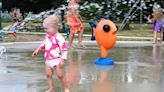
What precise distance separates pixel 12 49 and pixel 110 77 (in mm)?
5182

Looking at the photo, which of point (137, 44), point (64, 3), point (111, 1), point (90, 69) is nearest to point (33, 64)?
point (90, 69)

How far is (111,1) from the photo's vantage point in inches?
927

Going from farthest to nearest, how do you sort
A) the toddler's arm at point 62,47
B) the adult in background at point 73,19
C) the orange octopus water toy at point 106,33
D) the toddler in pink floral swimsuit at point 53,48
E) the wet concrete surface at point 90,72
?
the adult in background at point 73,19
the orange octopus water toy at point 106,33
the wet concrete surface at point 90,72
the toddler in pink floral swimsuit at point 53,48
the toddler's arm at point 62,47

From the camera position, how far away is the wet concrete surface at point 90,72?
283 inches

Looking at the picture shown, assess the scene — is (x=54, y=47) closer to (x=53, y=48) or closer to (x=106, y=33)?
(x=53, y=48)

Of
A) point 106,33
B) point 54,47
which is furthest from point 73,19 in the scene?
point 54,47

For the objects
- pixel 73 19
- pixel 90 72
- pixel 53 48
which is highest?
pixel 73 19

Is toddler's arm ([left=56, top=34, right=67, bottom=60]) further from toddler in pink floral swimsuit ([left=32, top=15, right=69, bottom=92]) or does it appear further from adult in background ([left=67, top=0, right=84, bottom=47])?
adult in background ([left=67, top=0, right=84, bottom=47])

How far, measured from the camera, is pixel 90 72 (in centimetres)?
862

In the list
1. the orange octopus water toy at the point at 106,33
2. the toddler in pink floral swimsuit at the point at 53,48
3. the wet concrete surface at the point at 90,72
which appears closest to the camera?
the toddler in pink floral swimsuit at the point at 53,48

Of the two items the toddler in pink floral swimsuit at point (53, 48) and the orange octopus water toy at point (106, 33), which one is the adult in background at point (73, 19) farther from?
the toddler in pink floral swimsuit at point (53, 48)

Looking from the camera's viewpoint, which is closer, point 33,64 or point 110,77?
point 110,77

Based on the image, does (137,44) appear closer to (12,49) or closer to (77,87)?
(12,49)

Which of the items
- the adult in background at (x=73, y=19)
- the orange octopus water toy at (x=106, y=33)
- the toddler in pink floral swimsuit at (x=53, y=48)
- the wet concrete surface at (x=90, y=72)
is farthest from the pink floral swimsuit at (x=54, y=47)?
the adult in background at (x=73, y=19)
